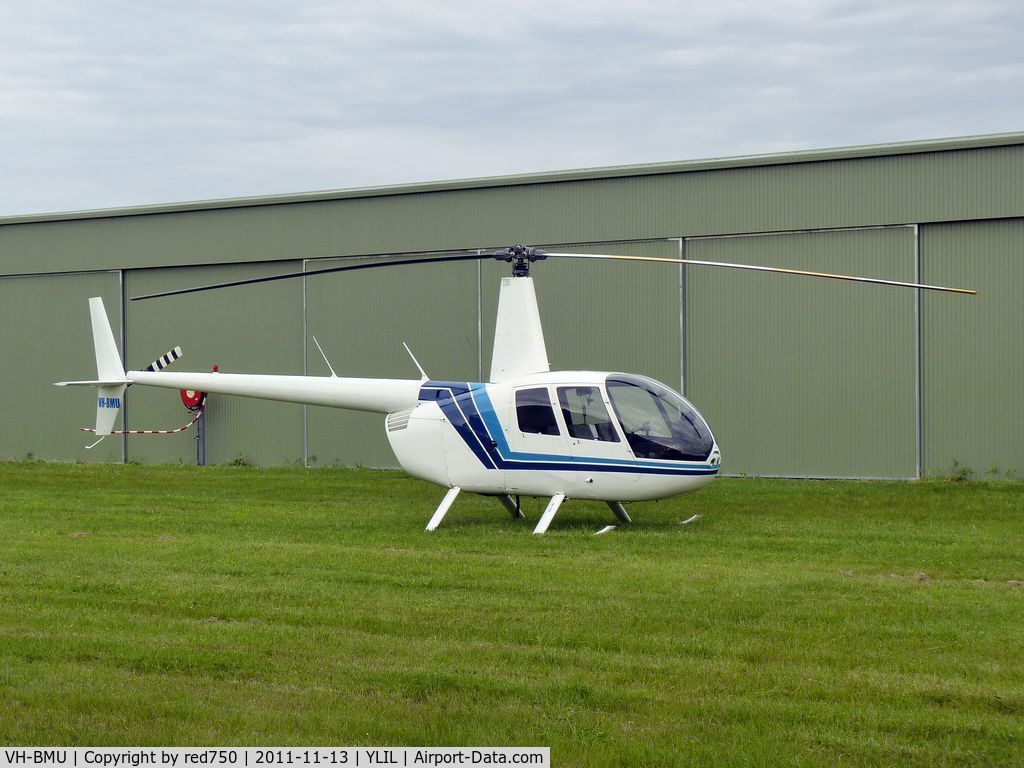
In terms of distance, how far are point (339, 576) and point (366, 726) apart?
4.77m

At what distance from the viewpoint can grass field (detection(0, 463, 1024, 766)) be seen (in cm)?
624

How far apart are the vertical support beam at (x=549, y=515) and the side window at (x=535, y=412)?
724mm

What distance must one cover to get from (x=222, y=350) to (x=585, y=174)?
8.70 metres

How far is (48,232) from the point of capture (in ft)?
94.4

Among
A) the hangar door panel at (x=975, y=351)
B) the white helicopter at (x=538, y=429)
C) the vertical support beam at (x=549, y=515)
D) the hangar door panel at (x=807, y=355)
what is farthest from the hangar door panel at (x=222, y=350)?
the vertical support beam at (x=549, y=515)

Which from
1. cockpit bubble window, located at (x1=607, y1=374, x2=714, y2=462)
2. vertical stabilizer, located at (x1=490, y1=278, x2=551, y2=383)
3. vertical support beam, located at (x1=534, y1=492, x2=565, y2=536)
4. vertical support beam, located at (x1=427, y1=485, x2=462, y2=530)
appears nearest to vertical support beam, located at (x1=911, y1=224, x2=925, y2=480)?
cockpit bubble window, located at (x1=607, y1=374, x2=714, y2=462)

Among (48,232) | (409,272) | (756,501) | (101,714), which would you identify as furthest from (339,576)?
(48,232)

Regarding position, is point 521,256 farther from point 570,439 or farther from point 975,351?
point 975,351

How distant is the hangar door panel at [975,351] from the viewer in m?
20.3

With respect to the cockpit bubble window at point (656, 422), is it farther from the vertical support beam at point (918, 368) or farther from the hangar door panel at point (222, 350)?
the hangar door panel at point (222, 350)

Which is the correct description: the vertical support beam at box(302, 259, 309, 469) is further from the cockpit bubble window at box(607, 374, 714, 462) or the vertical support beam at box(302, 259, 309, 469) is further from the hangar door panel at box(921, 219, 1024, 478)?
the cockpit bubble window at box(607, 374, 714, 462)
